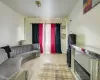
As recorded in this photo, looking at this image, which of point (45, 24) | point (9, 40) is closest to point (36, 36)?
point (45, 24)

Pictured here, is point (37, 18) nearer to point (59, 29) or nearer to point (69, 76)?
point (59, 29)

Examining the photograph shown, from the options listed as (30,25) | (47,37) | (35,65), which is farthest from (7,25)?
(47,37)

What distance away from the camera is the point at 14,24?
5555mm

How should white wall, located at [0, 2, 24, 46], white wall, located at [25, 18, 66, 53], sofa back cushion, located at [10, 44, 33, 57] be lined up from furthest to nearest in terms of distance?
white wall, located at [25, 18, 66, 53]
sofa back cushion, located at [10, 44, 33, 57]
white wall, located at [0, 2, 24, 46]

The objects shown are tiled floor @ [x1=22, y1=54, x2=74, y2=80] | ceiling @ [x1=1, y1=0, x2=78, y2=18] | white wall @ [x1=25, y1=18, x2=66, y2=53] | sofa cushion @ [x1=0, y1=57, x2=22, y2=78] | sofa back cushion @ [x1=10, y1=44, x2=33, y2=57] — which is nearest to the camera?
sofa cushion @ [x1=0, y1=57, x2=22, y2=78]

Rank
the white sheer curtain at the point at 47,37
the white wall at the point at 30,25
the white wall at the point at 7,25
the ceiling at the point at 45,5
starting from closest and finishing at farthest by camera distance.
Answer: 1. the ceiling at the point at 45,5
2. the white wall at the point at 7,25
3. the white wall at the point at 30,25
4. the white sheer curtain at the point at 47,37

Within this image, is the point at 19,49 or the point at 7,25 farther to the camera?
the point at 19,49

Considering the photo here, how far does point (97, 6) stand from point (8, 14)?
3829mm

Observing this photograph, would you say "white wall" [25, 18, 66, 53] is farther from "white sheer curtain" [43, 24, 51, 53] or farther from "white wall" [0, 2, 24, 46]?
"white wall" [0, 2, 24, 46]

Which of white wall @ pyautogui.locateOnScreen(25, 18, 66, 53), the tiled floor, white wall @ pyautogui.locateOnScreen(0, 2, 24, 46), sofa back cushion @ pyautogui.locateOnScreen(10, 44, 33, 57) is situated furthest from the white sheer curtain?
white wall @ pyautogui.locateOnScreen(0, 2, 24, 46)

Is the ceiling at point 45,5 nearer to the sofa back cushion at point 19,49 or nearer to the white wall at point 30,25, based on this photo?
the sofa back cushion at point 19,49

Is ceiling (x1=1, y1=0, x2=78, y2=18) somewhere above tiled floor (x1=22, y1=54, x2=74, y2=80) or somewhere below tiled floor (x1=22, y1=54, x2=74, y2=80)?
above

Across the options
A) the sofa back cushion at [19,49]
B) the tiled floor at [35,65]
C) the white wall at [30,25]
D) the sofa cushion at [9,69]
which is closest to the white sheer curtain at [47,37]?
the white wall at [30,25]

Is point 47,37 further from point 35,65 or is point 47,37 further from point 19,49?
point 35,65
